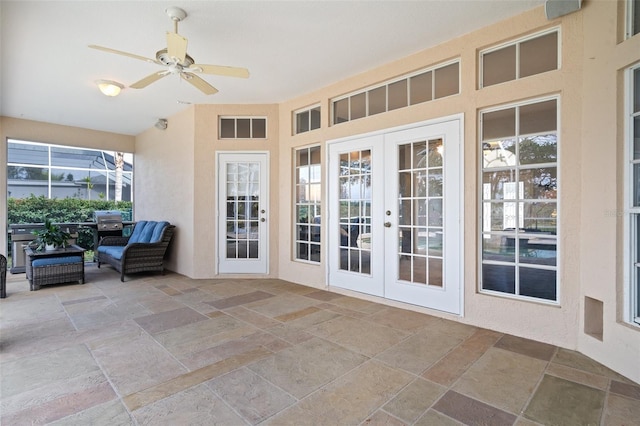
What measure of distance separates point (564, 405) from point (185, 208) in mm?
5519

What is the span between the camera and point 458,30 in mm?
3199

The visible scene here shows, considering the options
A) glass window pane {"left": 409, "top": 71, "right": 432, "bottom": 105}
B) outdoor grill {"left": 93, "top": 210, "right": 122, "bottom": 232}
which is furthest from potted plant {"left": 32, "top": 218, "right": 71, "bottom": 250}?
glass window pane {"left": 409, "top": 71, "right": 432, "bottom": 105}

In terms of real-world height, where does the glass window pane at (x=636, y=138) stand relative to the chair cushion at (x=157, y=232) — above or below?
above

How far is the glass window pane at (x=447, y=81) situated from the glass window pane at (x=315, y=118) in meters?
1.86

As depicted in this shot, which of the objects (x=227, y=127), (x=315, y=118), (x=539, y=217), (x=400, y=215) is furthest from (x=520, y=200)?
(x=227, y=127)

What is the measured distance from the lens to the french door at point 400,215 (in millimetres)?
3412

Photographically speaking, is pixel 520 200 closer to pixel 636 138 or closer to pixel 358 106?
pixel 636 138

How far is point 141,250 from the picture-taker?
5348 millimetres

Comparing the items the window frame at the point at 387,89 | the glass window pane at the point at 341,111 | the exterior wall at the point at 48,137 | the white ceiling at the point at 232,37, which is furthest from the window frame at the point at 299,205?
the exterior wall at the point at 48,137

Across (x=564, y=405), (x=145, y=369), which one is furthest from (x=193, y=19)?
(x=564, y=405)

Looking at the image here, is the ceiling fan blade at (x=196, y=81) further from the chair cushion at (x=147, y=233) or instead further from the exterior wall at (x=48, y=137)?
the exterior wall at (x=48, y=137)

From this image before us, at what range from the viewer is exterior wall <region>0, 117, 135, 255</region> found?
575cm

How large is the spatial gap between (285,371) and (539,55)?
11.6 feet

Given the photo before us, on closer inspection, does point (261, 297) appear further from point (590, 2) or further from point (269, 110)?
point (590, 2)
